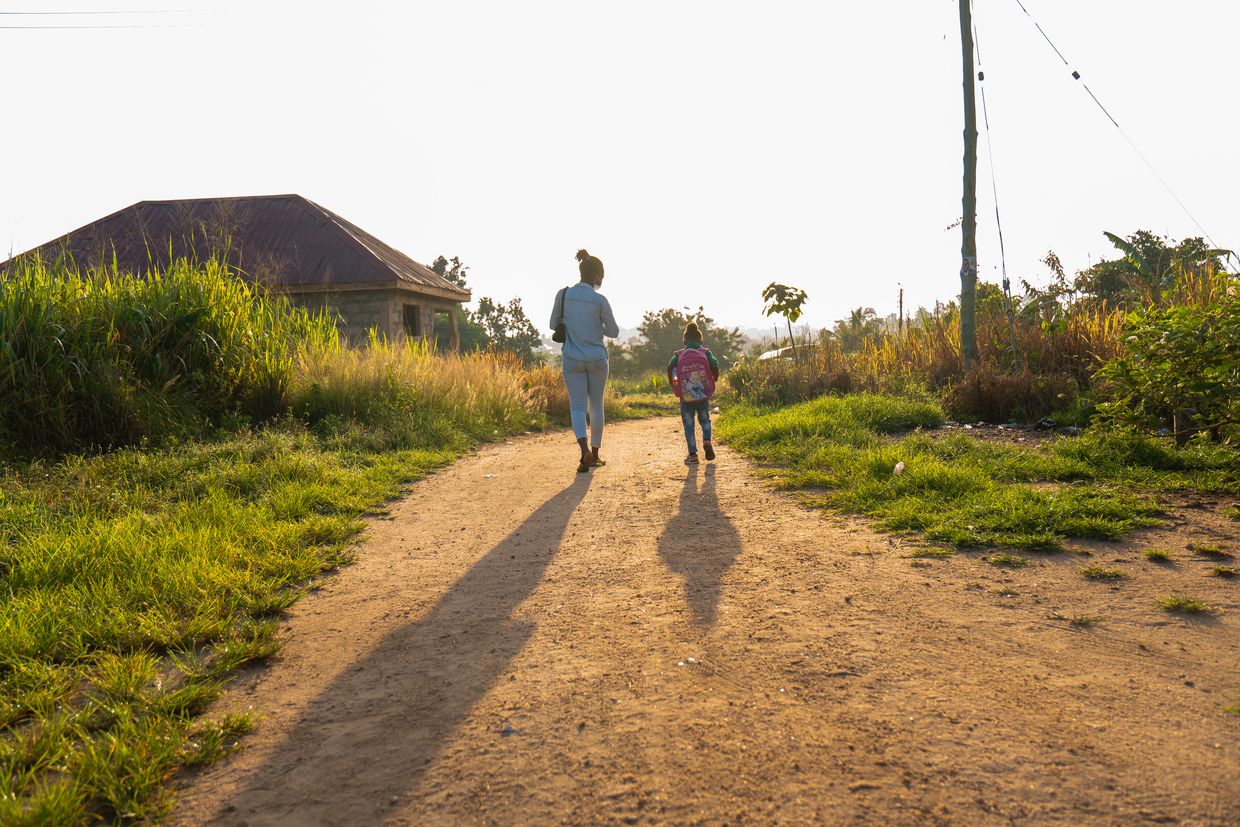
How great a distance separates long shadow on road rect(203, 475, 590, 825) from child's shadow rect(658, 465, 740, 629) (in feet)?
2.59

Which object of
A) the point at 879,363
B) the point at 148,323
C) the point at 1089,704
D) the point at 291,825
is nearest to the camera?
the point at 291,825

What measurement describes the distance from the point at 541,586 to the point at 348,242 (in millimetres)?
16151

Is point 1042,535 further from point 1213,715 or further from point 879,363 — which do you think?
point 879,363

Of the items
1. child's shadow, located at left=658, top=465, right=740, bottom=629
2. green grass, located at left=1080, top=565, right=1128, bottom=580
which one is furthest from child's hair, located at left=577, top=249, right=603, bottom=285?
green grass, located at left=1080, top=565, right=1128, bottom=580

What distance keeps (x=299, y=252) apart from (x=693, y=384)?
45.0ft

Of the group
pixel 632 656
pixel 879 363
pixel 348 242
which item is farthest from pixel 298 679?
pixel 348 242

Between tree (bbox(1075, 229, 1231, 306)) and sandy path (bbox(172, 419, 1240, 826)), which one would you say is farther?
tree (bbox(1075, 229, 1231, 306))

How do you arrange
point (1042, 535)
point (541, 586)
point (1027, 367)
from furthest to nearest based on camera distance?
point (1027, 367) → point (1042, 535) → point (541, 586)

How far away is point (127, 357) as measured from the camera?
7.72m

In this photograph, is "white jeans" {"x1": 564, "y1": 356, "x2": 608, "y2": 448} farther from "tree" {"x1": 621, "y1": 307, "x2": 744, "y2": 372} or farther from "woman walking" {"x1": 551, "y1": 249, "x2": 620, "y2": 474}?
"tree" {"x1": 621, "y1": 307, "x2": 744, "y2": 372}

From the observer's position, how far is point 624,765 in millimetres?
2068

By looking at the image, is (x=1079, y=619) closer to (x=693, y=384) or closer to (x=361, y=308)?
(x=693, y=384)

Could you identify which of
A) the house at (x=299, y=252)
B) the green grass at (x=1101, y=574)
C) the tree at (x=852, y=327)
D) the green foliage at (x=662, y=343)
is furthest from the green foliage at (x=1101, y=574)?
the green foliage at (x=662, y=343)

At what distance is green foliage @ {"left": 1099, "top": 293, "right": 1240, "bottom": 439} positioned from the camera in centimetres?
473
